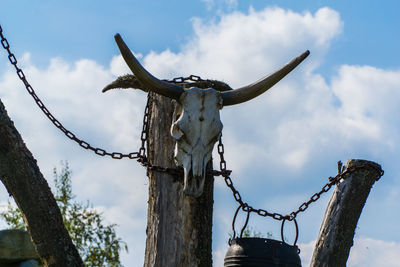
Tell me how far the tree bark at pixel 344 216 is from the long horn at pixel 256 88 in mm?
1814

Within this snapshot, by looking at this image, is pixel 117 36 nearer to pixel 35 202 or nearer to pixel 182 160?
pixel 182 160

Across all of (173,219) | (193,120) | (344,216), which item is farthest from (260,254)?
(344,216)

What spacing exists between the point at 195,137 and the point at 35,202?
1407mm

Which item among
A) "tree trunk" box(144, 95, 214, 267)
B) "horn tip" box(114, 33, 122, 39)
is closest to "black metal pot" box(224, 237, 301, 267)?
"tree trunk" box(144, 95, 214, 267)

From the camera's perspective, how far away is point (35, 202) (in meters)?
5.50

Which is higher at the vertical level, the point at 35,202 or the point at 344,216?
the point at 344,216

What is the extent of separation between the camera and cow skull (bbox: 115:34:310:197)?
5242 mm

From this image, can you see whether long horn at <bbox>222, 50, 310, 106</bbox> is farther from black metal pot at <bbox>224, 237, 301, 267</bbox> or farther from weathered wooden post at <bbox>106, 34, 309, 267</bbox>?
black metal pot at <bbox>224, 237, 301, 267</bbox>

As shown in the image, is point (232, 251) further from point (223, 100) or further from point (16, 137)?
point (16, 137)

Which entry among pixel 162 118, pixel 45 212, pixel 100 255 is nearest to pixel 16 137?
pixel 45 212

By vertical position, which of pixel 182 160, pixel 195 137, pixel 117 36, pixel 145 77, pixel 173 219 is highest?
pixel 117 36

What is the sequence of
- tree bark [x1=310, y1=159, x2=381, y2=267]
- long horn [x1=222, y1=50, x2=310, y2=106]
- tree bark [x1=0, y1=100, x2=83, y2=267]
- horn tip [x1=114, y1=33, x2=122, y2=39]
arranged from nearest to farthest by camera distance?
horn tip [x1=114, y1=33, x2=122, y2=39] < tree bark [x1=0, y1=100, x2=83, y2=267] < long horn [x1=222, y1=50, x2=310, y2=106] < tree bark [x1=310, y1=159, x2=381, y2=267]

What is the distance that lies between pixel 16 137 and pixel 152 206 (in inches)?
49.8

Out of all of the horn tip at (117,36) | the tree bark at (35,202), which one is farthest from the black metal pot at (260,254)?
the horn tip at (117,36)
